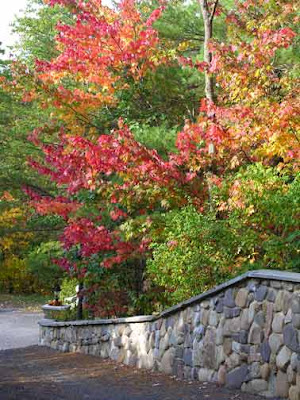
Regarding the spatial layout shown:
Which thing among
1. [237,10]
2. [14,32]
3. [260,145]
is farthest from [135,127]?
[14,32]

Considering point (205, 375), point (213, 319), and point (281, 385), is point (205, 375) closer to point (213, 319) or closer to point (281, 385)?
point (213, 319)

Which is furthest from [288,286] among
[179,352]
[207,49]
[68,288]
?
[68,288]

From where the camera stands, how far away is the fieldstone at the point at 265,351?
18.6 feet

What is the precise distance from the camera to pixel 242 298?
612 cm

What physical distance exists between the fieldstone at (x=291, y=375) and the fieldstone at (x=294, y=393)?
5cm

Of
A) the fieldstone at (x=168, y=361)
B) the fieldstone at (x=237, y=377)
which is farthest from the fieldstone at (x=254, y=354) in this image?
the fieldstone at (x=168, y=361)

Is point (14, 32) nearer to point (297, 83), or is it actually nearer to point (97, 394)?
point (297, 83)

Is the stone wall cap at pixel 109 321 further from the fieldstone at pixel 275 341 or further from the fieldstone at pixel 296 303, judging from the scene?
the fieldstone at pixel 296 303

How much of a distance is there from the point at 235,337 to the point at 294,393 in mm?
1047

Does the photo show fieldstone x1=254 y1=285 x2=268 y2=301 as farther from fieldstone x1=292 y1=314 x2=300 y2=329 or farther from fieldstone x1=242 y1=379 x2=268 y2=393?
fieldstone x1=242 y1=379 x2=268 y2=393

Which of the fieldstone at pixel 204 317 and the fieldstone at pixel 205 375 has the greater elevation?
the fieldstone at pixel 204 317

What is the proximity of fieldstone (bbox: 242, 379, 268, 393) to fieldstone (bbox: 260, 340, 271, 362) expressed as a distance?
0.69 ft

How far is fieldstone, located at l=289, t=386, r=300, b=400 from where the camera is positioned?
5195 millimetres

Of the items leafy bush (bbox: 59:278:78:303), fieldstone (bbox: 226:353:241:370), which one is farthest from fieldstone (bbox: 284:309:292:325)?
leafy bush (bbox: 59:278:78:303)
